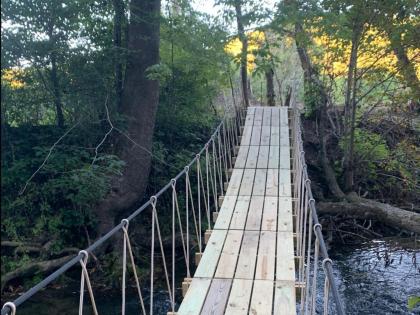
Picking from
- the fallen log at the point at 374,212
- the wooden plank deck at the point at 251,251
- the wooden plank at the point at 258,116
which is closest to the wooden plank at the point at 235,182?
the wooden plank deck at the point at 251,251

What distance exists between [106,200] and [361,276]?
2.72m

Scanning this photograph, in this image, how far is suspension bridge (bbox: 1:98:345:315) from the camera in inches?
69.4

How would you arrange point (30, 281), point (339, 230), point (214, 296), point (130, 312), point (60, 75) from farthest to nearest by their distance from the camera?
point (339, 230) → point (60, 75) → point (30, 281) → point (130, 312) → point (214, 296)

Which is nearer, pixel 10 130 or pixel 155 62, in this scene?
pixel 10 130

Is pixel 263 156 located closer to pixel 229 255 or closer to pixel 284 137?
pixel 284 137

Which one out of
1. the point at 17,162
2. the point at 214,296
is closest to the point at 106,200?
the point at 17,162

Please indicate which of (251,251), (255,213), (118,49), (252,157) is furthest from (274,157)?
(251,251)

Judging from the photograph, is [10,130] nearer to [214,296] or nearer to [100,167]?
[100,167]

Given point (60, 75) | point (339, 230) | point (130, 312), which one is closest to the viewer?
point (130, 312)

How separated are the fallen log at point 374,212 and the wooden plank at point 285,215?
1653 millimetres

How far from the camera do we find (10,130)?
4.29 metres

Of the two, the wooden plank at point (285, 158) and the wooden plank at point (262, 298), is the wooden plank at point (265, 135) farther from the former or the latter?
the wooden plank at point (262, 298)

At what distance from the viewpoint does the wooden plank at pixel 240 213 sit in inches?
120

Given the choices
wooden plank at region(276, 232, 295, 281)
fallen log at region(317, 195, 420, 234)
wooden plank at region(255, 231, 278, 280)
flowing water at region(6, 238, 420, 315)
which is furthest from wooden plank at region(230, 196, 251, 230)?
fallen log at region(317, 195, 420, 234)
